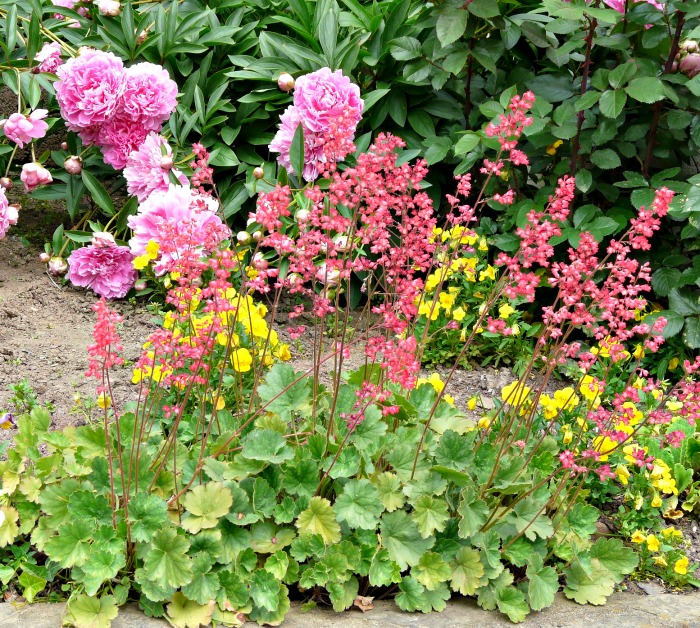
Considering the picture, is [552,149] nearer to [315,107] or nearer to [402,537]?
[315,107]

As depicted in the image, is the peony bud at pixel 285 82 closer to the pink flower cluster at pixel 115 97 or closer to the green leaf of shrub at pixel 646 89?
the pink flower cluster at pixel 115 97

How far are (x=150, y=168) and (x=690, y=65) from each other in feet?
6.63

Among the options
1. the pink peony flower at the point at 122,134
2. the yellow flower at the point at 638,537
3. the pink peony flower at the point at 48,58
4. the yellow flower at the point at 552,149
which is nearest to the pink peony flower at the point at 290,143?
the pink peony flower at the point at 122,134

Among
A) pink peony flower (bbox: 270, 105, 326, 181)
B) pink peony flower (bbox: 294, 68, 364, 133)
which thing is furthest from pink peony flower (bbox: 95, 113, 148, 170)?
pink peony flower (bbox: 294, 68, 364, 133)

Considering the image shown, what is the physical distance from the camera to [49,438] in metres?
2.10

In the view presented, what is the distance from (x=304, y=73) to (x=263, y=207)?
1925 mm

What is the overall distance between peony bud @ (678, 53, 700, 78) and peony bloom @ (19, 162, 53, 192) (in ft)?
7.75

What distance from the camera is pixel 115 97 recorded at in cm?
328

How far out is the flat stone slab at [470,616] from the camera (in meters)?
1.80

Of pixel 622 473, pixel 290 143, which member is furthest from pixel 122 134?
pixel 622 473

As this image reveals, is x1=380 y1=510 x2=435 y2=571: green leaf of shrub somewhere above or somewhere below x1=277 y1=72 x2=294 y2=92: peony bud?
below

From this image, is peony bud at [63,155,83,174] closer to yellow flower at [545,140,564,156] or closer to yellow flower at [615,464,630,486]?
yellow flower at [545,140,564,156]

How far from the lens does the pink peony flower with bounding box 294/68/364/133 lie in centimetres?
316

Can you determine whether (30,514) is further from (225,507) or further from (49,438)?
(225,507)
